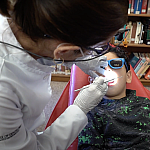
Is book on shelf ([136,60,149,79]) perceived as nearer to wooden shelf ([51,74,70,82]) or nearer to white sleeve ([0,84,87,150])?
wooden shelf ([51,74,70,82])

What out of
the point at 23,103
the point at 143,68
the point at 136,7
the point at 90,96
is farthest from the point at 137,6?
the point at 23,103

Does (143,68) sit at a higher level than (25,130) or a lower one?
lower

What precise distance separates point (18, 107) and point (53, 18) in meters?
0.41

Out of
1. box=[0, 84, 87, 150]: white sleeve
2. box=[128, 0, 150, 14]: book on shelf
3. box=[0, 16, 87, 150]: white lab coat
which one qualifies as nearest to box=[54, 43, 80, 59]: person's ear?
box=[0, 16, 87, 150]: white lab coat

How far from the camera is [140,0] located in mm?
2135

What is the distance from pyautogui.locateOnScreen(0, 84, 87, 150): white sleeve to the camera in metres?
0.64

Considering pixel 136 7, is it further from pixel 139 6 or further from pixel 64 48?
pixel 64 48

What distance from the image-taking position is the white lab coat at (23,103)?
0.65 metres

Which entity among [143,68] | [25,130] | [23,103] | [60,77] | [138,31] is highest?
[23,103]

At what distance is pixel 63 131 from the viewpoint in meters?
0.88

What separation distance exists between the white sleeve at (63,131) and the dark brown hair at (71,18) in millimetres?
445

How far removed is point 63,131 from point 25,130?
200 mm

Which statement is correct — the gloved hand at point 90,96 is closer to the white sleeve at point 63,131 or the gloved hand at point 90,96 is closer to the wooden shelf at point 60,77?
the white sleeve at point 63,131

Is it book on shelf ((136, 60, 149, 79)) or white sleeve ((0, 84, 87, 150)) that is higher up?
white sleeve ((0, 84, 87, 150))
